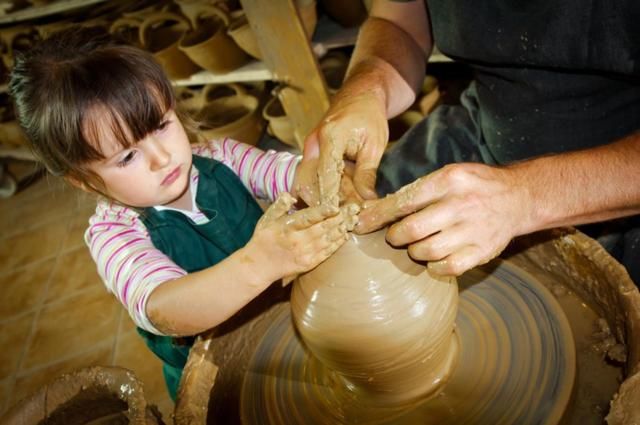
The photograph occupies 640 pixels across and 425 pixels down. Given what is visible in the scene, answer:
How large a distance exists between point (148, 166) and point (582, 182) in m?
0.97

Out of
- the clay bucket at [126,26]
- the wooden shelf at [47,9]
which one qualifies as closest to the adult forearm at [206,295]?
the clay bucket at [126,26]

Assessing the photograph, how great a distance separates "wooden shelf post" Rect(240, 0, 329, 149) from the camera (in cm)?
255

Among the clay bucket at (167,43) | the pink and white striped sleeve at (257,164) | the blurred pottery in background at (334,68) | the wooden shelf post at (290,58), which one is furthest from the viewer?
the blurred pottery in background at (334,68)

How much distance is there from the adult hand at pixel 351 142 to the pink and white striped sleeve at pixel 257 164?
0.20 meters

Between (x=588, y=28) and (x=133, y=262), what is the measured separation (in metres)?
1.23

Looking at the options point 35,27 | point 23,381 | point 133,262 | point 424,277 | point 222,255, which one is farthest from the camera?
point 35,27

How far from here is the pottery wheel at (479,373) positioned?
1168 mm

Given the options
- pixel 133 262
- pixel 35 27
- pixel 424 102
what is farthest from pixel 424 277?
pixel 35 27

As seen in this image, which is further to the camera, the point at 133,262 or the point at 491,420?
the point at 133,262

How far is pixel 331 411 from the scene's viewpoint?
1.27m

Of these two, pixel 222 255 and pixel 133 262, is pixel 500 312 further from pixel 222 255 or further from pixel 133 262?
pixel 133 262

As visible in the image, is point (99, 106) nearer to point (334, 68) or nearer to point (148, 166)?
point (148, 166)

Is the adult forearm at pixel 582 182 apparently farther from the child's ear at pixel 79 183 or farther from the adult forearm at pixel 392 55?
the child's ear at pixel 79 183

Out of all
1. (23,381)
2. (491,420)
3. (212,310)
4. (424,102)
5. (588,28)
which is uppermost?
(588,28)
